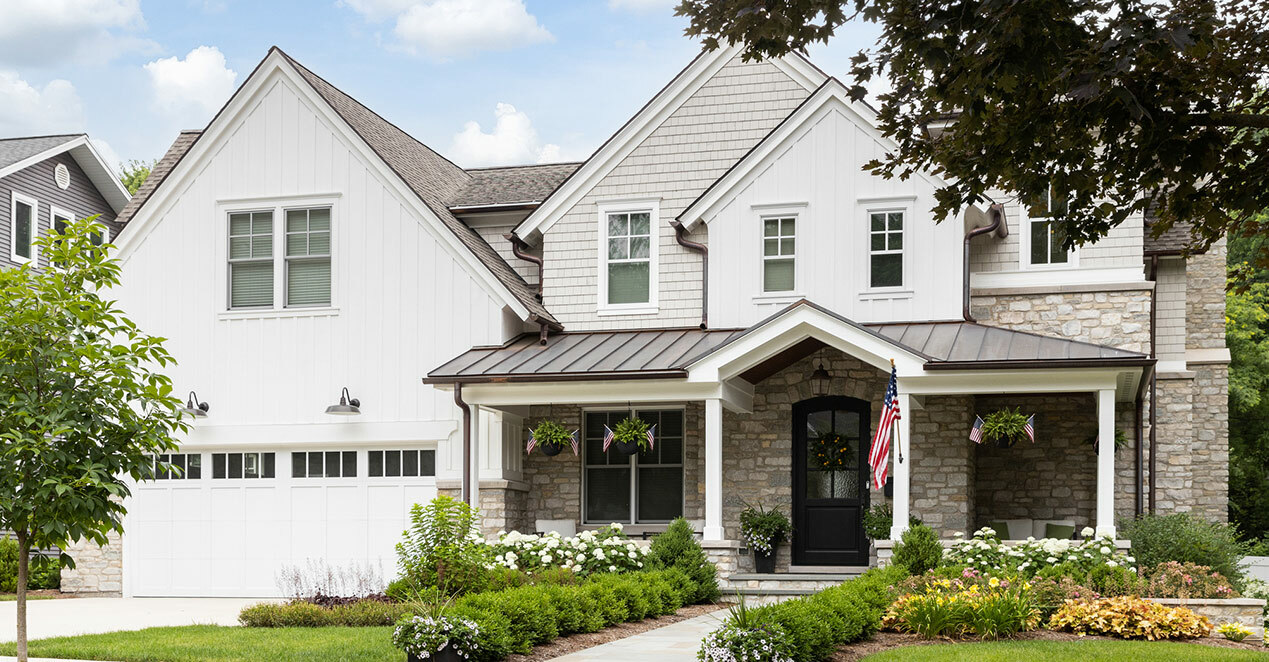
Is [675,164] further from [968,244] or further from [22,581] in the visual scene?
[22,581]

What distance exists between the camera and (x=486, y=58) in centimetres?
7488

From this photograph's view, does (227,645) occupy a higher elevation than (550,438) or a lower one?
lower

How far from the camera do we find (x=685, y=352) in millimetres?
17484

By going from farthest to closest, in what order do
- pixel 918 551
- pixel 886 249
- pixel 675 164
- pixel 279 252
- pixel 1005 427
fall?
pixel 675 164 → pixel 279 252 → pixel 886 249 → pixel 1005 427 → pixel 918 551

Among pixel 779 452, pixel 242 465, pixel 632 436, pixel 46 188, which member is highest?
pixel 46 188

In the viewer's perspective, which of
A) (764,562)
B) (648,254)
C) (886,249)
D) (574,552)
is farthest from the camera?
(648,254)

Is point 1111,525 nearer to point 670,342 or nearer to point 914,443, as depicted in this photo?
point 914,443

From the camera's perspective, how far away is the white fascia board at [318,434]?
1834 centimetres

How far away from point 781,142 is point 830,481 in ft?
15.8

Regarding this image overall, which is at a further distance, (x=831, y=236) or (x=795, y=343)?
(x=831, y=236)

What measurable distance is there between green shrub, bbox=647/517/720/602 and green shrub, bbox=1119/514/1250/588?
5119 millimetres

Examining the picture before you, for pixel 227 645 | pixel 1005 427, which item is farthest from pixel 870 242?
pixel 227 645

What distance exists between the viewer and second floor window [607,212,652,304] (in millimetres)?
19219

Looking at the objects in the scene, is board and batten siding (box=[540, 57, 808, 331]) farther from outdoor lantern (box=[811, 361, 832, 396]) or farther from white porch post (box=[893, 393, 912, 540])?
white porch post (box=[893, 393, 912, 540])
